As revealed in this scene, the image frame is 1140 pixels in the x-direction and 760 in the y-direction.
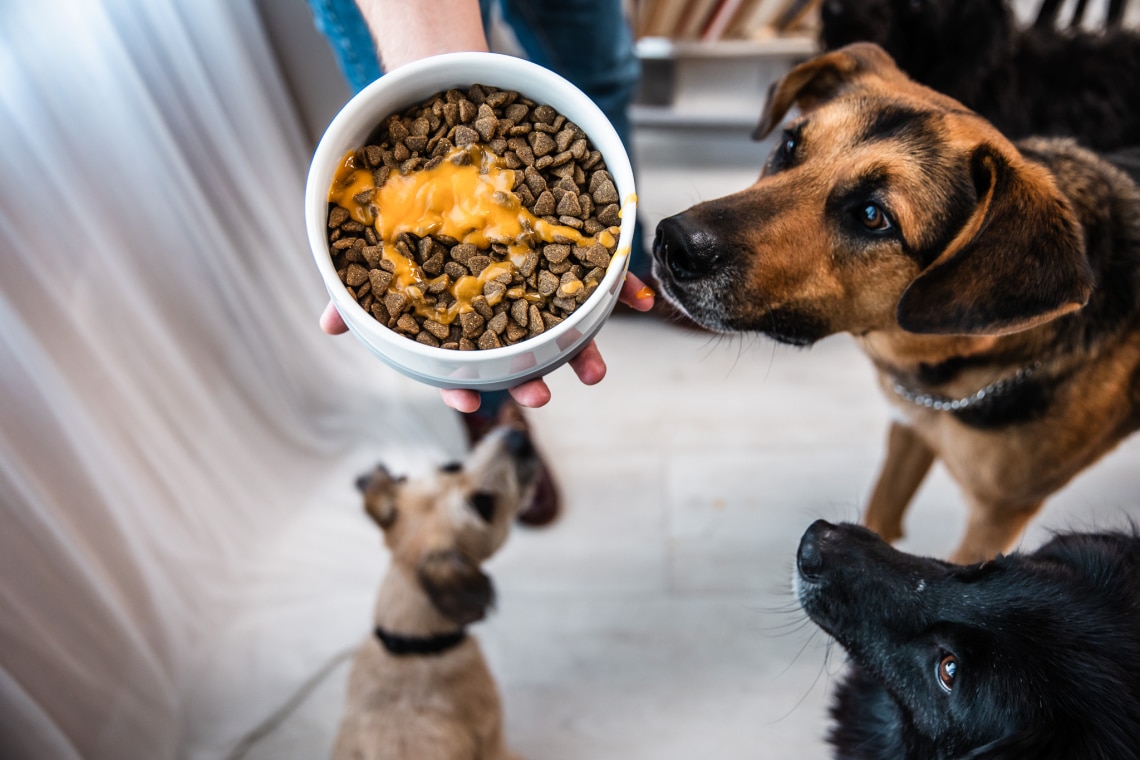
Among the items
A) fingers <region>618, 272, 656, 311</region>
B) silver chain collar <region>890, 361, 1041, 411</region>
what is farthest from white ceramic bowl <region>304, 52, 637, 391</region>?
silver chain collar <region>890, 361, 1041, 411</region>

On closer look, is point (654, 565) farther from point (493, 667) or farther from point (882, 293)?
point (882, 293)

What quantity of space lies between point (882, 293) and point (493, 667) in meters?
1.43

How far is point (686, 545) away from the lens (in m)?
2.15

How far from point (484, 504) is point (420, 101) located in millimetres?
1000

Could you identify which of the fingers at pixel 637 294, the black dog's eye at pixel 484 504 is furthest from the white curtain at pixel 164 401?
the fingers at pixel 637 294

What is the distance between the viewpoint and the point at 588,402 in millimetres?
2430

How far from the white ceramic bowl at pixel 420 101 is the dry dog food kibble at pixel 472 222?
0.07 feet

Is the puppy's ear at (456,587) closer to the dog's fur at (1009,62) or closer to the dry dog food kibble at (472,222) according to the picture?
the dry dog food kibble at (472,222)

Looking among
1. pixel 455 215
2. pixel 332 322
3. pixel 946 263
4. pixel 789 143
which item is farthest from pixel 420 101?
pixel 946 263

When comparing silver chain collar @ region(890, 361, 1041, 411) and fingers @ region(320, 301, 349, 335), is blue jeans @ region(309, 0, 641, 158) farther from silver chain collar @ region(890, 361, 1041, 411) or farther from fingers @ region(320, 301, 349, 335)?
silver chain collar @ region(890, 361, 1041, 411)

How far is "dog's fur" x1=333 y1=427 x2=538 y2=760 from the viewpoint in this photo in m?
1.57

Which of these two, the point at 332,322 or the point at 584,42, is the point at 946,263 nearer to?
the point at 332,322

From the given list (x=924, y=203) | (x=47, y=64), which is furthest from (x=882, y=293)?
(x=47, y=64)

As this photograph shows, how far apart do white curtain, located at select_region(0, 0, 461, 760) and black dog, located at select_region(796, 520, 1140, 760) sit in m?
1.43
